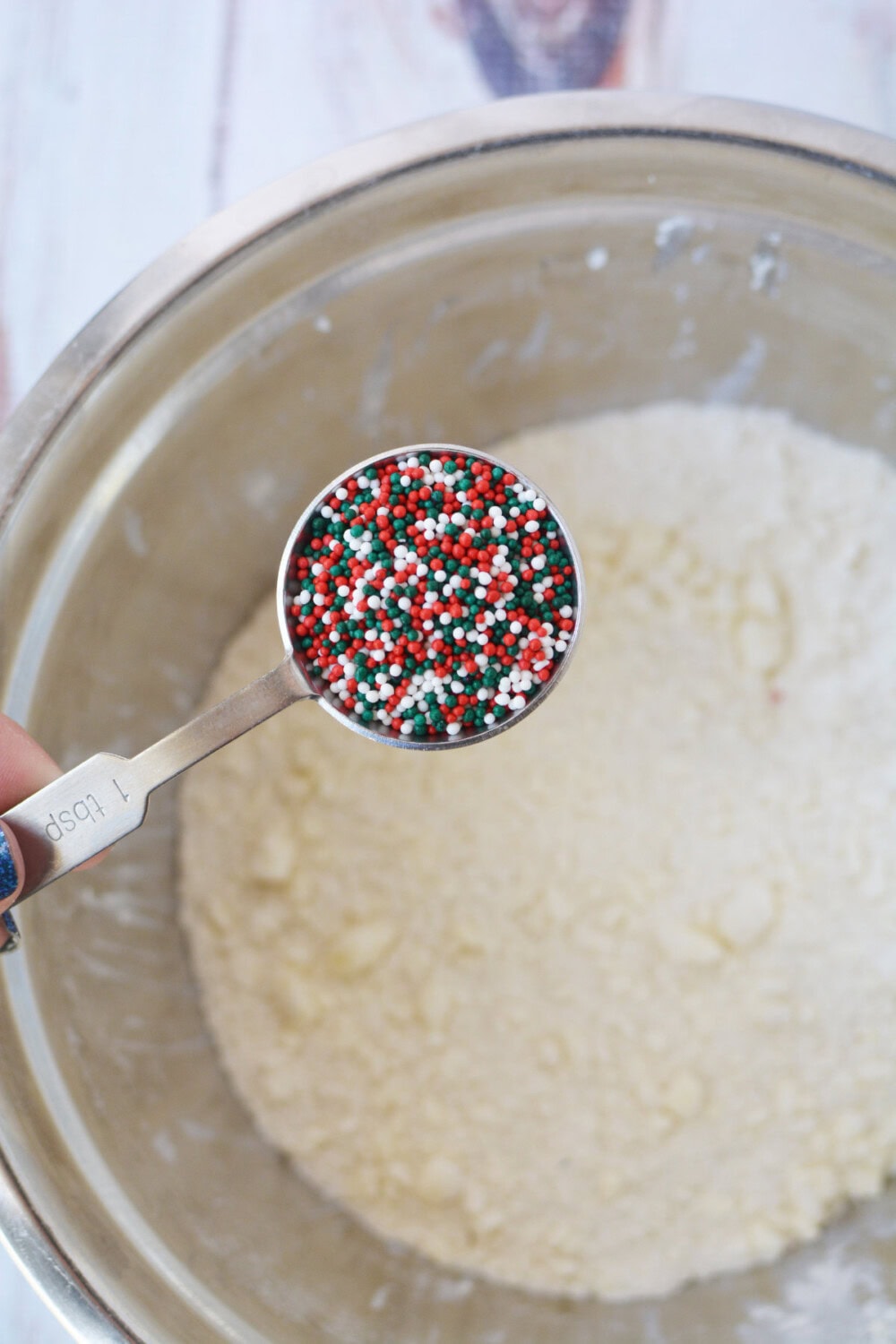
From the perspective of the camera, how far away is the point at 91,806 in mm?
775

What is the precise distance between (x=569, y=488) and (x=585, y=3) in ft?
1.72

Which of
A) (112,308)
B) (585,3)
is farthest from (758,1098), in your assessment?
(585,3)

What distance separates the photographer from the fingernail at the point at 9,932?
0.81 meters

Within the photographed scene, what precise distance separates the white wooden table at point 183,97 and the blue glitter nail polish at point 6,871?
Result: 0.62 m

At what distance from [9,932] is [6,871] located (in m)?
0.11

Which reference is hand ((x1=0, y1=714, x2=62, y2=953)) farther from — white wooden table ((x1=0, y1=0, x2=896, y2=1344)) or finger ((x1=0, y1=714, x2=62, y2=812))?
white wooden table ((x1=0, y1=0, x2=896, y2=1344))

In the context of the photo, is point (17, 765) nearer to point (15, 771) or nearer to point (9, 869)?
point (15, 771)

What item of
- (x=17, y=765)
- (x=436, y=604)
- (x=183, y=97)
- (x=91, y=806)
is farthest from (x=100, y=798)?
(x=183, y=97)

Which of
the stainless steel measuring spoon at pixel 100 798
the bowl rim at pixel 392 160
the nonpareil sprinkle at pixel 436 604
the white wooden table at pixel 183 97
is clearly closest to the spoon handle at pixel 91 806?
the stainless steel measuring spoon at pixel 100 798

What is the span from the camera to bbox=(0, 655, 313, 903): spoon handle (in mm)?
769

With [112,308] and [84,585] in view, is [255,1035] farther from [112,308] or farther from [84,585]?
[112,308]

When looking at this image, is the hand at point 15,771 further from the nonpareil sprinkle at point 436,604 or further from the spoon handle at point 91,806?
the nonpareil sprinkle at point 436,604

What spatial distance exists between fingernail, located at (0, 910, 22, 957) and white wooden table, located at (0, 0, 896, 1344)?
599mm

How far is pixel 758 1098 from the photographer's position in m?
1.05
